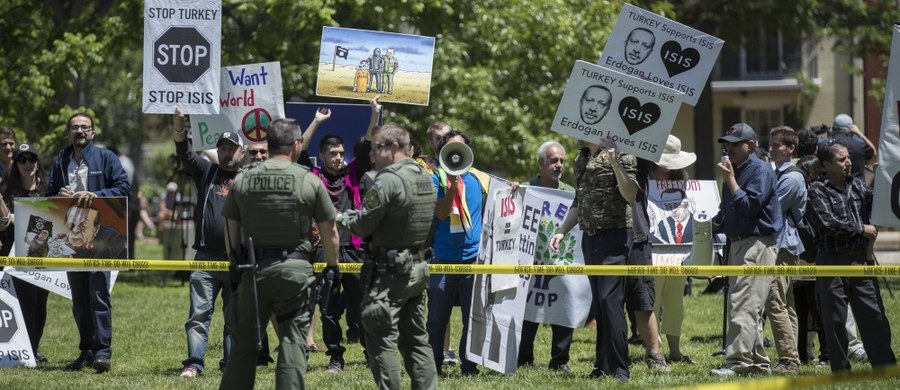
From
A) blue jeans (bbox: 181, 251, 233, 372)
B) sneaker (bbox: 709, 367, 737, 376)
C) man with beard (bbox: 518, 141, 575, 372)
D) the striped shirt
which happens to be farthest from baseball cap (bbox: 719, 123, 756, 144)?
blue jeans (bbox: 181, 251, 233, 372)

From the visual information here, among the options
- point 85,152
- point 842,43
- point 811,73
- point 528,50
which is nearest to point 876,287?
point 85,152

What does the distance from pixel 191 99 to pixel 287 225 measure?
2.80 meters

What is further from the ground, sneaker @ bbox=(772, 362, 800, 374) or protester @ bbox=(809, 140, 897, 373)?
protester @ bbox=(809, 140, 897, 373)

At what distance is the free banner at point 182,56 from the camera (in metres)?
9.59

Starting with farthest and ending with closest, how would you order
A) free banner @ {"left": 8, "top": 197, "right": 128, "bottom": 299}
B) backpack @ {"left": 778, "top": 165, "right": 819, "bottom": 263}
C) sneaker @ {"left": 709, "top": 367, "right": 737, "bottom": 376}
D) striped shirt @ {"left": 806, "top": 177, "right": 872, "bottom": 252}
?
free banner @ {"left": 8, "top": 197, "right": 128, "bottom": 299}, backpack @ {"left": 778, "top": 165, "right": 819, "bottom": 263}, sneaker @ {"left": 709, "top": 367, "right": 737, "bottom": 376}, striped shirt @ {"left": 806, "top": 177, "right": 872, "bottom": 252}

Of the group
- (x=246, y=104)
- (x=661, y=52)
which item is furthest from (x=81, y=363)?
(x=661, y=52)

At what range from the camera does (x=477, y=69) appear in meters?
18.8

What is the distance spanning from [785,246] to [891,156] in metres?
1.79

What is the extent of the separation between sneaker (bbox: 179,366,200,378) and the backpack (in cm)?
490

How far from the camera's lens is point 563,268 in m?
8.92

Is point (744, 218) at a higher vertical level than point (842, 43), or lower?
lower

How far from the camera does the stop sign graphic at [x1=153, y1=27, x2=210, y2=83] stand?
31.6 ft

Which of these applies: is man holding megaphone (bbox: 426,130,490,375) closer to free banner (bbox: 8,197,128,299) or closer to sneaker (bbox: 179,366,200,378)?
sneaker (bbox: 179,366,200,378)

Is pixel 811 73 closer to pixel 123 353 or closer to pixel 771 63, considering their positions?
pixel 771 63
